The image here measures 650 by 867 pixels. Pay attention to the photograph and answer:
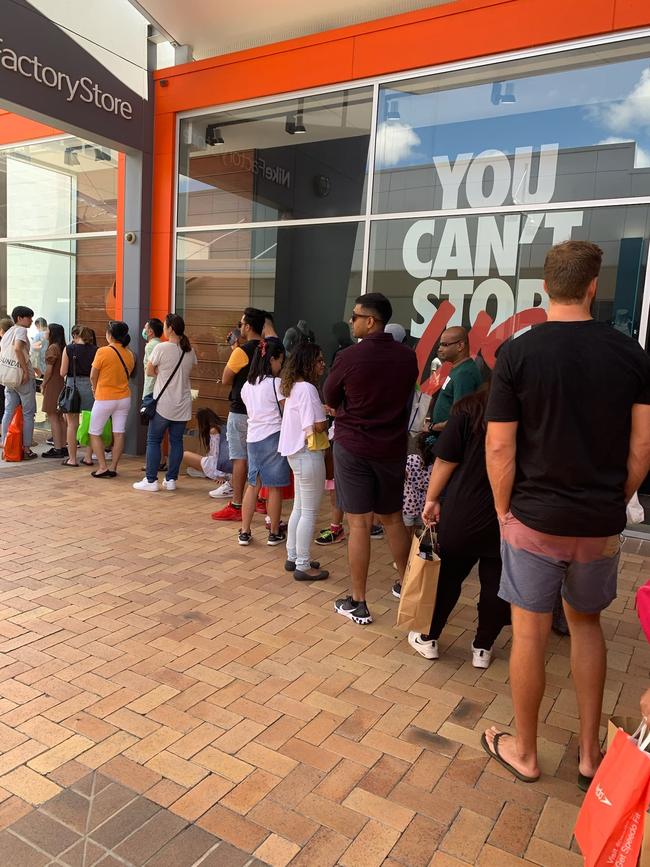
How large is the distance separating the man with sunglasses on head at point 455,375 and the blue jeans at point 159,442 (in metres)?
3.26

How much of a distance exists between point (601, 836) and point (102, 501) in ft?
17.7

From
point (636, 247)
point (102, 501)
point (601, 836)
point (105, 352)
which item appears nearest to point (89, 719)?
point (601, 836)

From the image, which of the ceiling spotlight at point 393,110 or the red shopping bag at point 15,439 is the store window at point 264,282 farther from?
the red shopping bag at point 15,439

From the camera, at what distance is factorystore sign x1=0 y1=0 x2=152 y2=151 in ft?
20.9

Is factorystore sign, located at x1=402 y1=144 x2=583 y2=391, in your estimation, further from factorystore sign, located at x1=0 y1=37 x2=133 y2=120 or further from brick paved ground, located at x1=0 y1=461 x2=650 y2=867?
factorystore sign, located at x1=0 y1=37 x2=133 y2=120

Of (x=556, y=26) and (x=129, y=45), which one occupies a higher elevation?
(x=129, y=45)

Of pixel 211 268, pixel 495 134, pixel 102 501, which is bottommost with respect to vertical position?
pixel 102 501

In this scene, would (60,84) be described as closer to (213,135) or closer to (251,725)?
(213,135)

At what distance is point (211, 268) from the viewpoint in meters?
8.11

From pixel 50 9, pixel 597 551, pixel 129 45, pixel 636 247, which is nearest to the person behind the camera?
pixel 597 551

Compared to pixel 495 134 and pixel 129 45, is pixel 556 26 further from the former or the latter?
pixel 129 45

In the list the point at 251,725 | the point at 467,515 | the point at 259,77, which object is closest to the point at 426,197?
the point at 259,77

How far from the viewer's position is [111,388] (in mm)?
7199

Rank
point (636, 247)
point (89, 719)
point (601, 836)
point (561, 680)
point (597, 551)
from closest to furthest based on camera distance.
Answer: point (601, 836)
point (597, 551)
point (89, 719)
point (561, 680)
point (636, 247)
